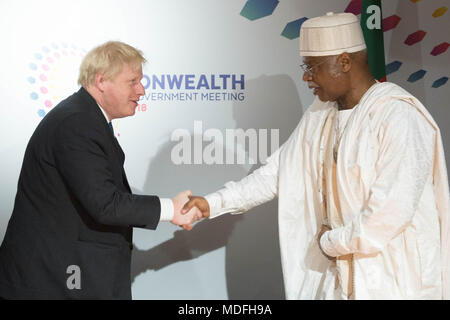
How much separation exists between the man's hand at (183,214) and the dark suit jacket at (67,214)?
11.8 inches

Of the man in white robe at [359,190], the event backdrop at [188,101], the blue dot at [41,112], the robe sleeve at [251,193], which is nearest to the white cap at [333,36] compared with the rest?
the man in white robe at [359,190]

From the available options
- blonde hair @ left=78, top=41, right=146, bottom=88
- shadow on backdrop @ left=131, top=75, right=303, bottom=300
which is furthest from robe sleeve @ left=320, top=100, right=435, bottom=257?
shadow on backdrop @ left=131, top=75, right=303, bottom=300

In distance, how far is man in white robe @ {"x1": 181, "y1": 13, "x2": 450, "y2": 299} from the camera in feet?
7.89

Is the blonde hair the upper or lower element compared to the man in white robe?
upper

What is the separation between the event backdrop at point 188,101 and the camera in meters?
3.72

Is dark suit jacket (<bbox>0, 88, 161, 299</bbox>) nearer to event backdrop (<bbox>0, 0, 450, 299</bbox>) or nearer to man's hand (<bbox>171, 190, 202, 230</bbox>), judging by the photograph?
man's hand (<bbox>171, 190, 202, 230</bbox>)

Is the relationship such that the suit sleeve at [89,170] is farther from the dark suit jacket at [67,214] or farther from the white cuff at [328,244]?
the white cuff at [328,244]

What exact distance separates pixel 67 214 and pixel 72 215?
2 centimetres

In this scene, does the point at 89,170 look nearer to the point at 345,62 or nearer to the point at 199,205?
the point at 199,205

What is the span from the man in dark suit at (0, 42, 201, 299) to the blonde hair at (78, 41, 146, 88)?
3cm

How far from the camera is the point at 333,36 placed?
8.73 ft

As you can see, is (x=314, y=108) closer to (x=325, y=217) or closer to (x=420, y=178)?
(x=325, y=217)

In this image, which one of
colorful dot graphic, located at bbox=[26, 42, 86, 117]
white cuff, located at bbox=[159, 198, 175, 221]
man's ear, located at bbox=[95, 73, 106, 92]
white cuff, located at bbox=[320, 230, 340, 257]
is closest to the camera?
white cuff, located at bbox=[320, 230, 340, 257]
